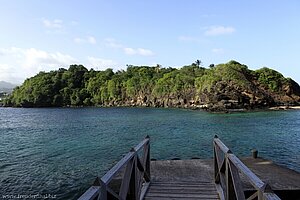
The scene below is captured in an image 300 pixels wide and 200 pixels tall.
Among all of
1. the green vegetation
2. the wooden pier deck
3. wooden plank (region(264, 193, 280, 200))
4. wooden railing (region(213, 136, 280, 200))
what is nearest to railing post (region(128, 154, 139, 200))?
the wooden pier deck

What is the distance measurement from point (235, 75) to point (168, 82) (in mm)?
29764

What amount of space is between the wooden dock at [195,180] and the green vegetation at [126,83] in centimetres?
8183

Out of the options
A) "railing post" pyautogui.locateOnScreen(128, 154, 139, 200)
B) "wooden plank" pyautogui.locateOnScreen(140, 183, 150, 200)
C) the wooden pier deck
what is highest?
"railing post" pyautogui.locateOnScreen(128, 154, 139, 200)

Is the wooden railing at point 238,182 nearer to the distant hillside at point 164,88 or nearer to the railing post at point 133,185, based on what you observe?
the railing post at point 133,185

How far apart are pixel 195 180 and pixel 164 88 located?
343 feet

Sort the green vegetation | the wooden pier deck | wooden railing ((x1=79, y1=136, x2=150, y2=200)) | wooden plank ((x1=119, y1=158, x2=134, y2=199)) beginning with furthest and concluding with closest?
the green vegetation
the wooden pier deck
wooden plank ((x1=119, y1=158, x2=134, y2=199))
wooden railing ((x1=79, y1=136, x2=150, y2=200))

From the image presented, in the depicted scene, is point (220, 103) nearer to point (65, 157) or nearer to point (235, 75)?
point (235, 75)

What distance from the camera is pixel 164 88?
112m

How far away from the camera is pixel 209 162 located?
11.3m

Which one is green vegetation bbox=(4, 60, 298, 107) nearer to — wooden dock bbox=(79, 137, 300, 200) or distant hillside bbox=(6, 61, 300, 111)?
distant hillside bbox=(6, 61, 300, 111)

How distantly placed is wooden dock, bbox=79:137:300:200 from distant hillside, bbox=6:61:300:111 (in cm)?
6239

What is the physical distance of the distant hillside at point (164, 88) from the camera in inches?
3341

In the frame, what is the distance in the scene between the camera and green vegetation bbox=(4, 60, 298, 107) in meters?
97.8

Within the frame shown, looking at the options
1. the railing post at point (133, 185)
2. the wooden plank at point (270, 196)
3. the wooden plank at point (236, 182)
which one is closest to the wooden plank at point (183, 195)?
the railing post at point (133, 185)
